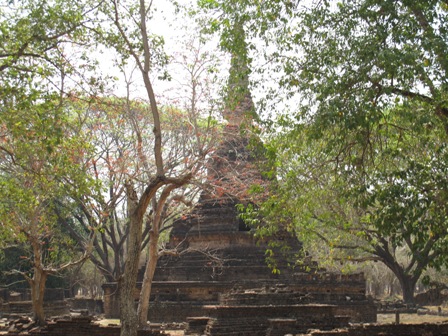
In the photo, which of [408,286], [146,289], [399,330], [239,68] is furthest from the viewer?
[408,286]

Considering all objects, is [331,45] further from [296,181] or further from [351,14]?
[296,181]

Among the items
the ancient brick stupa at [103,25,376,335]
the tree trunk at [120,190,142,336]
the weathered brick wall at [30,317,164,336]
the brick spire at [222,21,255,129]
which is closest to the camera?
the brick spire at [222,21,255,129]

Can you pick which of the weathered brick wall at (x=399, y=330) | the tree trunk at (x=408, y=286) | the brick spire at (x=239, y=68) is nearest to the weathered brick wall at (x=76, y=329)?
the weathered brick wall at (x=399, y=330)

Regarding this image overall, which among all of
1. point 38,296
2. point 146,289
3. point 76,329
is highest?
point 146,289

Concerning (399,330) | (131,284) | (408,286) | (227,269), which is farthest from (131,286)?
(408,286)

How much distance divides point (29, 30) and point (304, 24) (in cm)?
496

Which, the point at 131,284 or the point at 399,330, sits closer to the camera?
the point at 131,284

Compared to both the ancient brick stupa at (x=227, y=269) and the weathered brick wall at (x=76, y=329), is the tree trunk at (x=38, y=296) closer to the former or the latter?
the weathered brick wall at (x=76, y=329)

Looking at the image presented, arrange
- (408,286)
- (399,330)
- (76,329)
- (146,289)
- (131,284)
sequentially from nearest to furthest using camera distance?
(131,284) → (399,330) → (76,329) → (146,289) → (408,286)

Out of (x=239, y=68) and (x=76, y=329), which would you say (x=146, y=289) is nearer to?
(x=76, y=329)

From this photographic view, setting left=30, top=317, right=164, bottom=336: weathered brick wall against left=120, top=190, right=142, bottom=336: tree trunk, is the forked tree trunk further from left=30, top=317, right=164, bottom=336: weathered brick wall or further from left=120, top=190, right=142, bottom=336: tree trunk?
left=30, top=317, right=164, bottom=336: weathered brick wall

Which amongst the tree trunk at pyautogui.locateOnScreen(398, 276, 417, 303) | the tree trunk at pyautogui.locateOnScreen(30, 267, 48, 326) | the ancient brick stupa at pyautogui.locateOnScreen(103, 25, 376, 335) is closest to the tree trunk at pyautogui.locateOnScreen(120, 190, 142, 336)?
the ancient brick stupa at pyautogui.locateOnScreen(103, 25, 376, 335)

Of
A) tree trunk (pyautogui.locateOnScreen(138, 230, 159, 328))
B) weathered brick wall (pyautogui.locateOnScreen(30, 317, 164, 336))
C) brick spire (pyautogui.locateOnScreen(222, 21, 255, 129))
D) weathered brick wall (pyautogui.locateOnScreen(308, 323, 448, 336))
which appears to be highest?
brick spire (pyautogui.locateOnScreen(222, 21, 255, 129))

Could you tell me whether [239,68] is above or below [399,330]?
above
